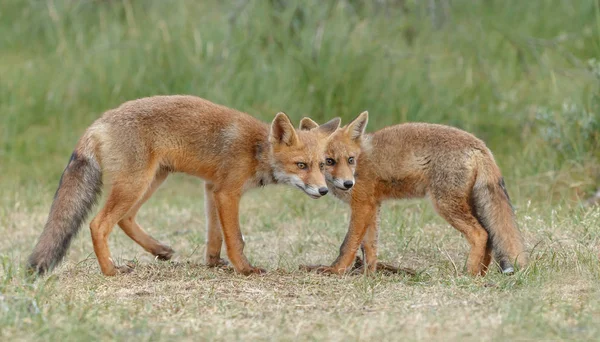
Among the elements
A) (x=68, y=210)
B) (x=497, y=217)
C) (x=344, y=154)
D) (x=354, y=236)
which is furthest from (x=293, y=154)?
(x=68, y=210)

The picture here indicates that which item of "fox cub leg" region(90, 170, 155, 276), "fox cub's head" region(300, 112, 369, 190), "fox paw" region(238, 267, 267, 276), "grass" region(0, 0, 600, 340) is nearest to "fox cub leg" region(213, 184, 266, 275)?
"fox paw" region(238, 267, 267, 276)

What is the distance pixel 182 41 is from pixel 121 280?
5.54 metres

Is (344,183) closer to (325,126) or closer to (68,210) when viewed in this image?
(325,126)

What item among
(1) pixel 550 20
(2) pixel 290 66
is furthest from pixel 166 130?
(1) pixel 550 20

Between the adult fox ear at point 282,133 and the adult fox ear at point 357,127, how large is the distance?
16.4 inches

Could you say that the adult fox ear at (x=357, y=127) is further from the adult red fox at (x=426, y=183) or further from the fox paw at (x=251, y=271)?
the fox paw at (x=251, y=271)

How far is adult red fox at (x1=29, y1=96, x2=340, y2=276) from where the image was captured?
5.46 meters

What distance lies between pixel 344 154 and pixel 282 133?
17.2 inches

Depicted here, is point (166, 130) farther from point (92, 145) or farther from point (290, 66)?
point (290, 66)

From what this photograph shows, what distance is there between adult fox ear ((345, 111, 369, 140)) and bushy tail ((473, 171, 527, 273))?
37.8 inches

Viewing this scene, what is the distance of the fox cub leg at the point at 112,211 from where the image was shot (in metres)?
5.46

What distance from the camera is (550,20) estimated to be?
12.0 m

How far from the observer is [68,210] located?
5352 mm

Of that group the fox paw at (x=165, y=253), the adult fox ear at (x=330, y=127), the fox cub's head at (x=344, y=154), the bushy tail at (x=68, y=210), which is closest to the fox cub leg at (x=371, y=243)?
the fox cub's head at (x=344, y=154)
